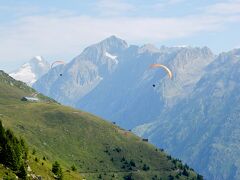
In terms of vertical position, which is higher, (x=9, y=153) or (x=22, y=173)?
(x=9, y=153)

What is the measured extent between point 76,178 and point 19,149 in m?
40.2

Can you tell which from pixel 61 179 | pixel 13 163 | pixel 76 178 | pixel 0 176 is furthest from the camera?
pixel 76 178

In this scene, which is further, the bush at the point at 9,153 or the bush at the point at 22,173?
the bush at the point at 9,153

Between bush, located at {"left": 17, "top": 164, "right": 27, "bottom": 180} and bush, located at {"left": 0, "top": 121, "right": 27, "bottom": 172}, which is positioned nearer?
bush, located at {"left": 17, "top": 164, "right": 27, "bottom": 180}

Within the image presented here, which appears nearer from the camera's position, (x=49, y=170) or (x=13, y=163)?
(x=13, y=163)

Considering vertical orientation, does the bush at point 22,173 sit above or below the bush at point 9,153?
below

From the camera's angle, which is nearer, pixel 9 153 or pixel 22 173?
pixel 22 173

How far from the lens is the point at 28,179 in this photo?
110688 mm

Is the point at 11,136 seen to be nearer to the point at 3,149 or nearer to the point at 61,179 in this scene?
the point at 3,149

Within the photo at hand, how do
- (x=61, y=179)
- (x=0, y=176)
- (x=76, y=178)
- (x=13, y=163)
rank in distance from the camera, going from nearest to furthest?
1. (x=0, y=176)
2. (x=13, y=163)
3. (x=61, y=179)
4. (x=76, y=178)

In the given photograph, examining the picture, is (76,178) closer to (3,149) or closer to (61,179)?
(61,179)

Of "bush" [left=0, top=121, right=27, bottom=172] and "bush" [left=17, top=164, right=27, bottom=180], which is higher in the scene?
"bush" [left=0, top=121, right=27, bottom=172]

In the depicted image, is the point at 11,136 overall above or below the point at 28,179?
above

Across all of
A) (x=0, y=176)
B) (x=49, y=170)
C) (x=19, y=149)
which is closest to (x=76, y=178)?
(x=49, y=170)
